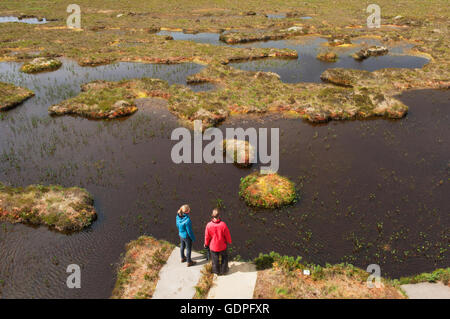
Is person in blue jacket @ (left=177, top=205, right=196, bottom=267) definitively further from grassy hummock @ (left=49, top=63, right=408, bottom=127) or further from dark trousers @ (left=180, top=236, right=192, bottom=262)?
grassy hummock @ (left=49, top=63, right=408, bottom=127)

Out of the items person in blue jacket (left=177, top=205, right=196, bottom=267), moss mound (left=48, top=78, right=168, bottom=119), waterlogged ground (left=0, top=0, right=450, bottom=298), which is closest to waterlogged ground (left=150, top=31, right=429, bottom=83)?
waterlogged ground (left=0, top=0, right=450, bottom=298)

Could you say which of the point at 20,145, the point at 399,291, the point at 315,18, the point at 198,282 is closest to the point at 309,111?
the point at 399,291

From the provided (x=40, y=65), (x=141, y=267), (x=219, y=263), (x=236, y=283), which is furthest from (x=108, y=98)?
(x=236, y=283)

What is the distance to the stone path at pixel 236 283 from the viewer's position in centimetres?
1155

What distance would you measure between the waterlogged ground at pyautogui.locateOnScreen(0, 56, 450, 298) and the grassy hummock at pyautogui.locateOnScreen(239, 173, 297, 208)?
0.63 metres

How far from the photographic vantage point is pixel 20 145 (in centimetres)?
2412

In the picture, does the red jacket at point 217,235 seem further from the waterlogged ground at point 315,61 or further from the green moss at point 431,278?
the waterlogged ground at point 315,61

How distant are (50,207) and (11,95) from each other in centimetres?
2441

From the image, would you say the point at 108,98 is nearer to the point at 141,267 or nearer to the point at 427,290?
the point at 141,267

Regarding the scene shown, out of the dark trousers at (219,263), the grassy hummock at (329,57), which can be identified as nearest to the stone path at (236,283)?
the dark trousers at (219,263)

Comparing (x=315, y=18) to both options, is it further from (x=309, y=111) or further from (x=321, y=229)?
(x=321, y=229)

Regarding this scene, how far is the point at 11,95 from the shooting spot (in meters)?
32.8
